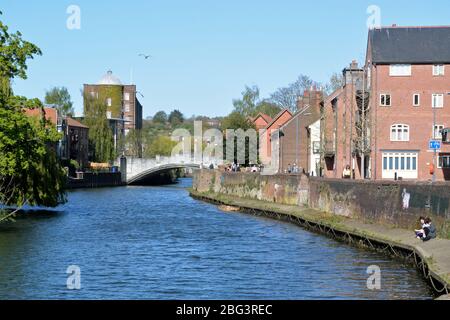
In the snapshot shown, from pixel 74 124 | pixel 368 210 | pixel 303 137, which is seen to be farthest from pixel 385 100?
pixel 74 124

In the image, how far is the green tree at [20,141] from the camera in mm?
45875

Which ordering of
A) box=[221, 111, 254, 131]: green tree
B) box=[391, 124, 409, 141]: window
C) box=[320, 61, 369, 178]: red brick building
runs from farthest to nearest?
box=[221, 111, 254, 131]: green tree
box=[320, 61, 369, 178]: red brick building
box=[391, 124, 409, 141]: window

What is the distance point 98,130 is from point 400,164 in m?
77.6

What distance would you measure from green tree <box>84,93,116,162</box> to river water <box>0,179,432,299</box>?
78.5 metres

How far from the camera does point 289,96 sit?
14112 centimetres

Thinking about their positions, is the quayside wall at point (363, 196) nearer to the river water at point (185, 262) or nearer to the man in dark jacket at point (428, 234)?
the man in dark jacket at point (428, 234)

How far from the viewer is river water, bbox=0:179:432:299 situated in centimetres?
3056

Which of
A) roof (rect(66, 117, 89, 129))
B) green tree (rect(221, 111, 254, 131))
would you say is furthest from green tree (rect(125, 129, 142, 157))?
green tree (rect(221, 111, 254, 131))

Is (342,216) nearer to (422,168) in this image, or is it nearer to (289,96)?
(422,168)

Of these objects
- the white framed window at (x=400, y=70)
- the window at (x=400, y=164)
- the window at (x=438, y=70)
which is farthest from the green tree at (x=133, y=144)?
the window at (x=438, y=70)

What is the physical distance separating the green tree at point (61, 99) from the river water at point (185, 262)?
100105mm

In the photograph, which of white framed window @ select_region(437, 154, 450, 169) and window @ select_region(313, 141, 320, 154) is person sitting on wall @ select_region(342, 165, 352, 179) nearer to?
white framed window @ select_region(437, 154, 450, 169)
